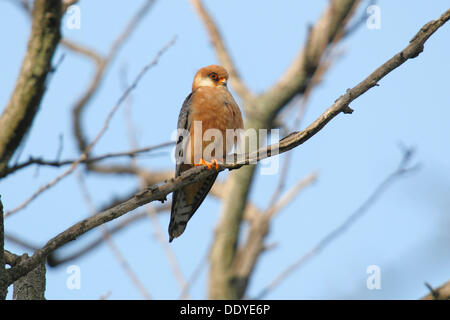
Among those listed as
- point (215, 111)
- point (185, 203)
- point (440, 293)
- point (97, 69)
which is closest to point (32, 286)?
point (185, 203)

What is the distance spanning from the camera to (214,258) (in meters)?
10.2

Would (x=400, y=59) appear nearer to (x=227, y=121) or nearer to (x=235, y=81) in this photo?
(x=227, y=121)

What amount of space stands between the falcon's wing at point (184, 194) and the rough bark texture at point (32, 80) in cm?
185

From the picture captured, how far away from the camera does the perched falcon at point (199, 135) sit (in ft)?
20.2

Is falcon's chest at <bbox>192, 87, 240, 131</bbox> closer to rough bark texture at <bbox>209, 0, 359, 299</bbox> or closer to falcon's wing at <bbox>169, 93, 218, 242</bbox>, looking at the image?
falcon's wing at <bbox>169, 93, 218, 242</bbox>

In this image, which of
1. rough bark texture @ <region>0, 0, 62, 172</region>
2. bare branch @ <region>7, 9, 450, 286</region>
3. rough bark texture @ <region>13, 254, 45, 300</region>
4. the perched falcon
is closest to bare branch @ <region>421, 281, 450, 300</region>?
bare branch @ <region>7, 9, 450, 286</region>

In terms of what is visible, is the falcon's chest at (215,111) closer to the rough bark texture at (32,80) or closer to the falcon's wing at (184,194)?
the falcon's wing at (184,194)

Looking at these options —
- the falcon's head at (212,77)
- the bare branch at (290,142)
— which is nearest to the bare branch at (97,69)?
the falcon's head at (212,77)

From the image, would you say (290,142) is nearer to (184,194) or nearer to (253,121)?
(184,194)

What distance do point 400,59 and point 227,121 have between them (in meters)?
2.40

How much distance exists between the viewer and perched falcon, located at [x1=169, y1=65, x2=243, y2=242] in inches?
242
